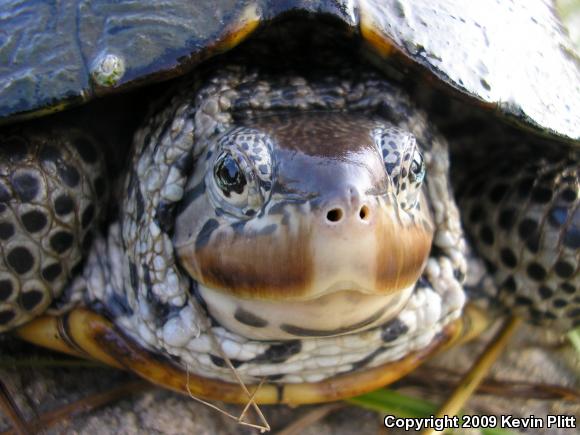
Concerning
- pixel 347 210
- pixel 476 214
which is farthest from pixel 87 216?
pixel 476 214

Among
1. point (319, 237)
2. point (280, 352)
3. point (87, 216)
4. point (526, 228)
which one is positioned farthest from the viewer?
point (526, 228)

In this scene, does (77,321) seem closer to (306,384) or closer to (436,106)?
(306,384)

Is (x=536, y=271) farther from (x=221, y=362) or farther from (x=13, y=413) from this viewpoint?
(x=13, y=413)

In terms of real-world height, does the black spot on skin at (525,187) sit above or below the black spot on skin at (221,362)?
above

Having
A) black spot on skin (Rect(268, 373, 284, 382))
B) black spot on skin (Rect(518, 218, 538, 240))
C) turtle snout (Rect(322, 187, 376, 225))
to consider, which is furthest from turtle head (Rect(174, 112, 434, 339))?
black spot on skin (Rect(518, 218, 538, 240))

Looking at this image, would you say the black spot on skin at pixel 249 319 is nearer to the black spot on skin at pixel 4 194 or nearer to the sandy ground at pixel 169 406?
the sandy ground at pixel 169 406

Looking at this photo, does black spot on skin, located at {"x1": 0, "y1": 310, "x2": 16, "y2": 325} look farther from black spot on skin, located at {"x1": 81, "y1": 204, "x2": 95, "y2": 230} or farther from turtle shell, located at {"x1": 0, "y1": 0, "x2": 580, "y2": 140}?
turtle shell, located at {"x1": 0, "y1": 0, "x2": 580, "y2": 140}

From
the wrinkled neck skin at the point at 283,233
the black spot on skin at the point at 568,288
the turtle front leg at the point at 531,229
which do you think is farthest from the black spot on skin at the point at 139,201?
the black spot on skin at the point at 568,288
